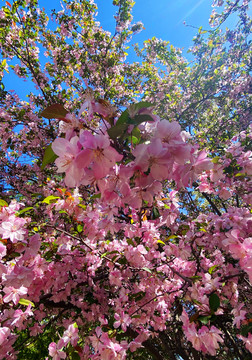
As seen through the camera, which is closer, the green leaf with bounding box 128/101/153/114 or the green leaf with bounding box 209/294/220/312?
the green leaf with bounding box 128/101/153/114

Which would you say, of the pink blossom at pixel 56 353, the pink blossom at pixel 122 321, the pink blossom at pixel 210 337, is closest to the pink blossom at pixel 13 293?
the pink blossom at pixel 56 353

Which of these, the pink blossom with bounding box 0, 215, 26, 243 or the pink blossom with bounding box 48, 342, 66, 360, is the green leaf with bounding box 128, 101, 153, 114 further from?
the pink blossom with bounding box 48, 342, 66, 360

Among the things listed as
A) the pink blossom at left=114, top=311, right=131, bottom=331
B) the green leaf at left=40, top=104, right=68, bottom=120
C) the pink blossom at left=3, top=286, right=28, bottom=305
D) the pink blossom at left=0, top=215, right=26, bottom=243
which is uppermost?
the green leaf at left=40, top=104, right=68, bottom=120

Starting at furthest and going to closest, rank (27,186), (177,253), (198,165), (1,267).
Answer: (27,186)
(177,253)
(1,267)
(198,165)

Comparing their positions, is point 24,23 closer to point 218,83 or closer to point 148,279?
point 218,83

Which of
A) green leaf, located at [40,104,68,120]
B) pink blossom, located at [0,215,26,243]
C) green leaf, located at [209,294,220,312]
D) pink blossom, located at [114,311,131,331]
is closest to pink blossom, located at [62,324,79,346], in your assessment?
pink blossom, located at [114,311,131,331]

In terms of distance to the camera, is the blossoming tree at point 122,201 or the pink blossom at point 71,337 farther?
the pink blossom at point 71,337

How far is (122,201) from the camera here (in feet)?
3.31

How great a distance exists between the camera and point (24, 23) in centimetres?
494

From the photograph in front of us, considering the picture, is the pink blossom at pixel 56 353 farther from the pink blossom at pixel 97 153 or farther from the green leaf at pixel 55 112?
the green leaf at pixel 55 112

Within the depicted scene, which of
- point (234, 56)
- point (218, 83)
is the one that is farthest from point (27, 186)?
point (234, 56)

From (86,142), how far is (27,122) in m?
4.75

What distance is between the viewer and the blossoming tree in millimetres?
905

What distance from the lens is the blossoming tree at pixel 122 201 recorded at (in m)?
0.90
